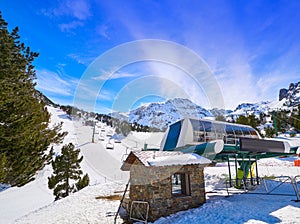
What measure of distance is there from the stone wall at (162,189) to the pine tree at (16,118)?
16.1ft

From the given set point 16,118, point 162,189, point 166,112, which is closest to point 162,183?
point 162,189

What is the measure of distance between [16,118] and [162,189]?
6.68 meters

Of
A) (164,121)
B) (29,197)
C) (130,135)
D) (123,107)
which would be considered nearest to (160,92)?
(123,107)

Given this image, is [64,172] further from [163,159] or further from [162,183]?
[163,159]

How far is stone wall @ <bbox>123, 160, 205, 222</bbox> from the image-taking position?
23.9ft

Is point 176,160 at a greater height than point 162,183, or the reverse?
point 176,160

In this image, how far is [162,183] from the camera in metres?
7.51

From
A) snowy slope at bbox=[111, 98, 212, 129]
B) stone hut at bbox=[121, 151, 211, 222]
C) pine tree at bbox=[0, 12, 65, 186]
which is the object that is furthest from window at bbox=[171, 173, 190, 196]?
pine tree at bbox=[0, 12, 65, 186]

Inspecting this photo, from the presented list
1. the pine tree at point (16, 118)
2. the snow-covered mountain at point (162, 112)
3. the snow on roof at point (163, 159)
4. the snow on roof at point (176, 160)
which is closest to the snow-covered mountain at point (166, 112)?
the snow-covered mountain at point (162, 112)

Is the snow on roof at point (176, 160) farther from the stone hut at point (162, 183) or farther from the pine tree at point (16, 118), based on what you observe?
the pine tree at point (16, 118)

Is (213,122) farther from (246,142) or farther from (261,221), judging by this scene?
(261,221)

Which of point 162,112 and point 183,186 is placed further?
point 162,112

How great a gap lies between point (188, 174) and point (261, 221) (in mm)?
2947

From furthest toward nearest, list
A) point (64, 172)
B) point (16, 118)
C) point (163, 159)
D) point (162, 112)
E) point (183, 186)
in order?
point (64, 172)
point (162, 112)
point (183, 186)
point (16, 118)
point (163, 159)
